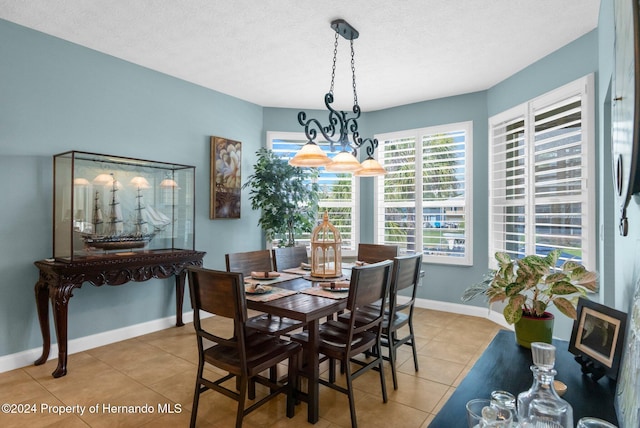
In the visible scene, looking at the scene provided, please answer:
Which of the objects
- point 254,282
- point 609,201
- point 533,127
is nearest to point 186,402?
point 254,282

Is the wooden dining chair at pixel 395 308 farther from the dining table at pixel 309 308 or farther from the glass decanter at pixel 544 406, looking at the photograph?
the glass decanter at pixel 544 406

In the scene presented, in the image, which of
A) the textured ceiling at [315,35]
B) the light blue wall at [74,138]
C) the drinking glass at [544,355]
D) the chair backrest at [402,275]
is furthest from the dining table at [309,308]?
the textured ceiling at [315,35]

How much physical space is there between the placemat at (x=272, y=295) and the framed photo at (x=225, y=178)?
2301 millimetres

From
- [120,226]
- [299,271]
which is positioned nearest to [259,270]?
[299,271]

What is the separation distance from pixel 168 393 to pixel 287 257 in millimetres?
1530

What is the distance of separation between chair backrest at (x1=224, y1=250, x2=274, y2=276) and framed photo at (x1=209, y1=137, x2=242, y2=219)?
4.84 ft

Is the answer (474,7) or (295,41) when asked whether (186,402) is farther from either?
(474,7)

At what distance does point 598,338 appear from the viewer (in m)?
1.25

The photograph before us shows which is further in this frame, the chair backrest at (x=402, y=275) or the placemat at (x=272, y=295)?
the chair backrest at (x=402, y=275)

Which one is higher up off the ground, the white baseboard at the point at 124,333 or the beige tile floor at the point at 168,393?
the white baseboard at the point at 124,333

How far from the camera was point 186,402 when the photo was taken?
250 centimetres

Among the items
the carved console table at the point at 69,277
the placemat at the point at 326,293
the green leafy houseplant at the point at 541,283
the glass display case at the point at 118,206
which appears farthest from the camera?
the glass display case at the point at 118,206

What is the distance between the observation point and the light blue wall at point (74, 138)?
3.01 m

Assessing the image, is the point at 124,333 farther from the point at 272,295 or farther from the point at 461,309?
the point at 461,309
